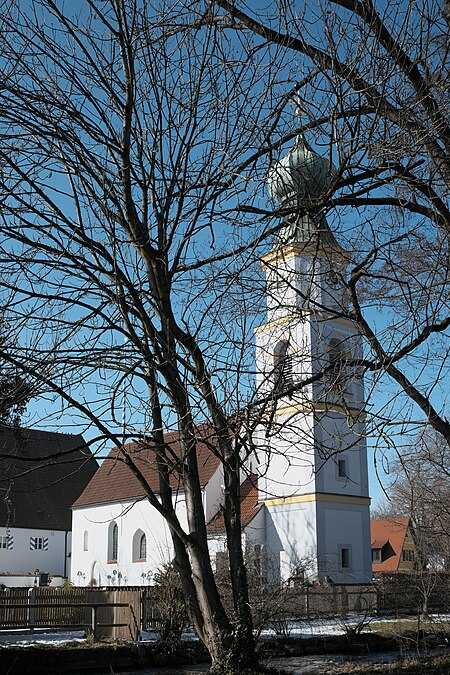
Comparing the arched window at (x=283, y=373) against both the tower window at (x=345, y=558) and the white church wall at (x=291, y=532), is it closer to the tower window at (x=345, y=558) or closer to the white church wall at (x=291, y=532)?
the white church wall at (x=291, y=532)

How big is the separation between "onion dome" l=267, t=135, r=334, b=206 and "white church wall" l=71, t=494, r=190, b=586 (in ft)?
111

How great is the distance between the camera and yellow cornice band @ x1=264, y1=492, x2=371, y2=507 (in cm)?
3872

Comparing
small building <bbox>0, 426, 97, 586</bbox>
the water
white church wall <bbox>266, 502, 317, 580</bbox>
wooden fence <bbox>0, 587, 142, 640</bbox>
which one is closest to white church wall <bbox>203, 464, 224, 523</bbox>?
white church wall <bbox>266, 502, 317, 580</bbox>

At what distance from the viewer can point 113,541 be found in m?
48.4

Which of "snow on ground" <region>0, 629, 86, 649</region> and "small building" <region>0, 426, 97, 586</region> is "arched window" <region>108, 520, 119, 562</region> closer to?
"small building" <region>0, 426, 97, 586</region>

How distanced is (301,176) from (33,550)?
4879cm

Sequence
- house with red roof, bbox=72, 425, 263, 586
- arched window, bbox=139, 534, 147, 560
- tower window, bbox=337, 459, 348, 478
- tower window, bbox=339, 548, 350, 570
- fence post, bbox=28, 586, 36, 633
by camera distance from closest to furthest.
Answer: fence post, bbox=28, 586, 36, 633 → tower window, bbox=339, 548, 350, 570 → tower window, bbox=337, 459, 348, 478 → house with red roof, bbox=72, 425, 263, 586 → arched window, bbox=139, 534, 147, 560

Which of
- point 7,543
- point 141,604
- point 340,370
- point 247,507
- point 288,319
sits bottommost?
point 141,604

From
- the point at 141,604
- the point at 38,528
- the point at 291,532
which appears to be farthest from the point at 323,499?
the point at 38,528

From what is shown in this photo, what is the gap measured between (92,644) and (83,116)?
1348 cm

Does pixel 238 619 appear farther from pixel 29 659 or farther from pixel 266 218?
pixel 29 659

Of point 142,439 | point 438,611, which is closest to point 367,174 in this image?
point 142,439

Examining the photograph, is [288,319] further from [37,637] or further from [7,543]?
[7,543]

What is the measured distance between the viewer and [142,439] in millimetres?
8336
